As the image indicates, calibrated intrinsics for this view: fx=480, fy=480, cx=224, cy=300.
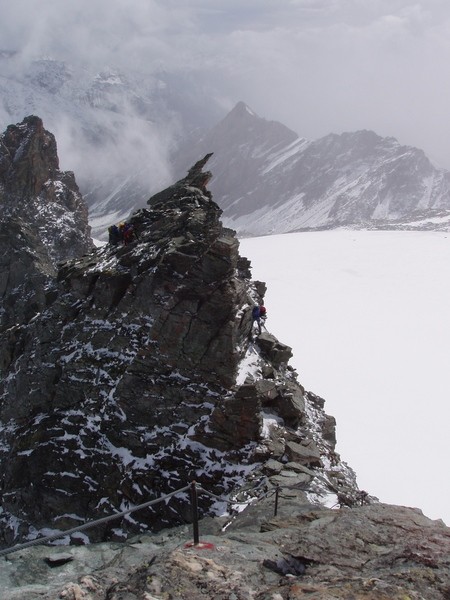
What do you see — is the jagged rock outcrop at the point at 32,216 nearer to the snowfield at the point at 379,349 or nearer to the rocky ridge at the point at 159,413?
the rocky ridge at the point at 159,413

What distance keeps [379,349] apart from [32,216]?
1402 inches

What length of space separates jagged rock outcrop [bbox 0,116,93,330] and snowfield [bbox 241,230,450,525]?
21.7 meters

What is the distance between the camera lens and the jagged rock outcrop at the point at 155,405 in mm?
16797

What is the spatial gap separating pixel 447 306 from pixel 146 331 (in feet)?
128

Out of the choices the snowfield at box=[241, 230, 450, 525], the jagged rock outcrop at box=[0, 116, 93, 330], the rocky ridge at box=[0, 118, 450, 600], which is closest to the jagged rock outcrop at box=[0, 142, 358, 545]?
the rocky ridge at box=[0, 118, 450, 600]

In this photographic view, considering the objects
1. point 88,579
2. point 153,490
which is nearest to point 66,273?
point 153,490

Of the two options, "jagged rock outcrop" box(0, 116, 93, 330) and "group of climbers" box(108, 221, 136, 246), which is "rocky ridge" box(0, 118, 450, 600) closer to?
"group of climbers" box(108, 221, 136, 246)

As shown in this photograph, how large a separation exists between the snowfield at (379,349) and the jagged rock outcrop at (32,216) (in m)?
21.7

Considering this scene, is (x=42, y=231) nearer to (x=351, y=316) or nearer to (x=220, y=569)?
(x=351, y=316)

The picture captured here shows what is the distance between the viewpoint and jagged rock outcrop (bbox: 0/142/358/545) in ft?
55.1

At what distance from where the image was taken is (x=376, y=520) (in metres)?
9.50

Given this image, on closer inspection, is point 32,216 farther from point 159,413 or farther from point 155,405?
point 159,413

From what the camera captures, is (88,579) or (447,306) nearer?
(88,579)

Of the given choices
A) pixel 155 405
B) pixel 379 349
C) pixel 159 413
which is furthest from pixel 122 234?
pixel 379 349
